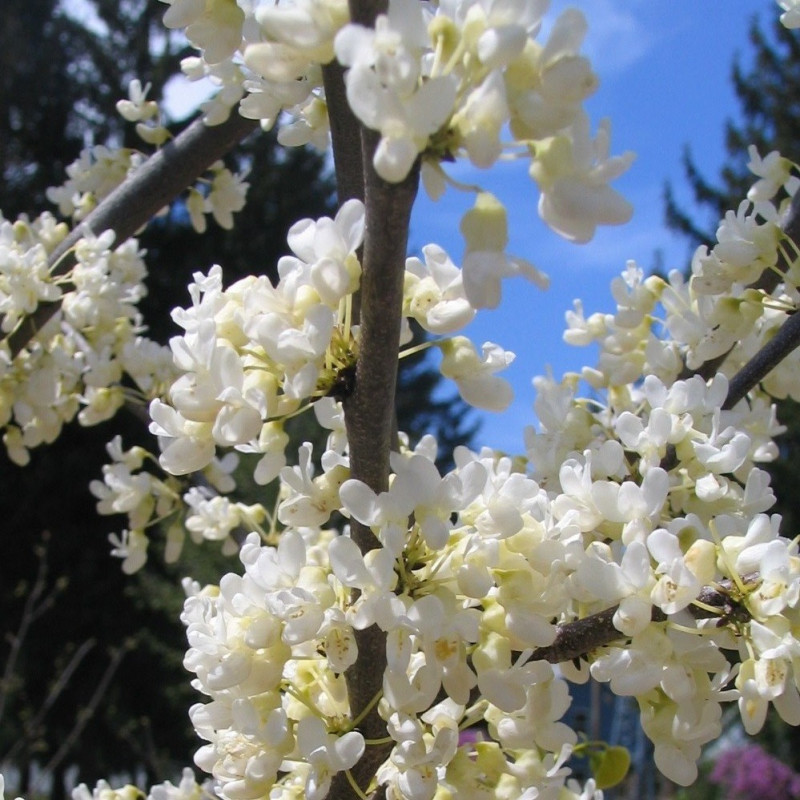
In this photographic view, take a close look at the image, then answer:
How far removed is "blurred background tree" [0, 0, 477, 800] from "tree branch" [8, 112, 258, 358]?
18.2 feet

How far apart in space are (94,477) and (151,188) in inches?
300

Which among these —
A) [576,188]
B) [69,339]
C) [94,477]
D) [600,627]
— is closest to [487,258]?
[576,188]

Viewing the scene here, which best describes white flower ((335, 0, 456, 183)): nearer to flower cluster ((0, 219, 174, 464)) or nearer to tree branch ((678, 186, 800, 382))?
tree branch ((678, 186, 800, 382))

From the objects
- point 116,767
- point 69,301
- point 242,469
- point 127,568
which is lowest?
point 127,568

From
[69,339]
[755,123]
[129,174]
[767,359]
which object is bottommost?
[767,359]

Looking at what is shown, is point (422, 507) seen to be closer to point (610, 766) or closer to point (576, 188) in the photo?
point (576, 188)

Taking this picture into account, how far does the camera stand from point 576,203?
47 centimetres

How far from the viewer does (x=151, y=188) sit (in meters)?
1.39

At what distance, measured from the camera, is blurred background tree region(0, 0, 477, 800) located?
8.11m

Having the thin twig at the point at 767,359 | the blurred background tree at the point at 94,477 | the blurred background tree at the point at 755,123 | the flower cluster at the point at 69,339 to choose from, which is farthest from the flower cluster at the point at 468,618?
the blurred background tree at the point at 755,123

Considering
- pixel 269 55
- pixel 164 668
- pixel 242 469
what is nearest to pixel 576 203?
pixel 269 55

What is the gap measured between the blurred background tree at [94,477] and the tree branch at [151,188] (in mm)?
5560

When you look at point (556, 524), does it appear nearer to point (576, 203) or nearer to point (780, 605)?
point (780, 605)

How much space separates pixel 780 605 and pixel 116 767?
9.32 meters
